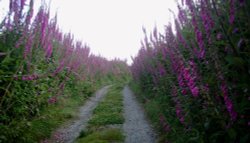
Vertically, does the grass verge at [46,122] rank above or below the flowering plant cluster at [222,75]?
below

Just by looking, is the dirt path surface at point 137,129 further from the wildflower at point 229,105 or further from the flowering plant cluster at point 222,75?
the wildflower at point 229,105

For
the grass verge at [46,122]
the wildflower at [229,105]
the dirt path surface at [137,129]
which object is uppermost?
the wildflower at [229,105]

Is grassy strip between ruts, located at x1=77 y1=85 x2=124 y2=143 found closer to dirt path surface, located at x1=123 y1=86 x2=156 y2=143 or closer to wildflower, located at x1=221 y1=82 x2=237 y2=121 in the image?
dirt path surface, located at x1=123 y1=86 x2=156 y2=143

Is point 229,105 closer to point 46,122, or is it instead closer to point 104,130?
point 104,130

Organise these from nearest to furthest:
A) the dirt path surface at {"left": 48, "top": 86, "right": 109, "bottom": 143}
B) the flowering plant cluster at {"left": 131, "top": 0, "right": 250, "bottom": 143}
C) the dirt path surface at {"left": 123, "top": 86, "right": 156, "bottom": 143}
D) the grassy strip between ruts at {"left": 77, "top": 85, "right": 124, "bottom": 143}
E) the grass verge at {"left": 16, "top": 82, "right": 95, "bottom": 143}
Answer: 1. the flowering plant cluster at {"left": 131, "top": 0, "right": 250, "bottom": 143}
2. the grass verge at {"left": 16, "top": 82, "right": 95, "bottom": 143}
3. the grassy strip between ruts at {"left": 77, "top": 85, "right": 124, "bottom": 143}
4. the dirt path surface at {"left": 123, "top": 86, "right": 156, "bottom": 143}
5. the dirt path surface at {"left": 48, "top": 86, "right": 109, "bottom": 143}

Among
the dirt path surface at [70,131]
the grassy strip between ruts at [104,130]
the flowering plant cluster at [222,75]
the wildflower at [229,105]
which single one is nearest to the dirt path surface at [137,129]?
the grassy strip between ruts at [104,130]

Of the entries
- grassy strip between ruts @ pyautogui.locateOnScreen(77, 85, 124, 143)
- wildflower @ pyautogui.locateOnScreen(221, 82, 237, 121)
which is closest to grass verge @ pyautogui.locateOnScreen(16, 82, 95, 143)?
grassy strip between ruts @ pyautogui.locateOnScreen(77, 85, 124, 143)

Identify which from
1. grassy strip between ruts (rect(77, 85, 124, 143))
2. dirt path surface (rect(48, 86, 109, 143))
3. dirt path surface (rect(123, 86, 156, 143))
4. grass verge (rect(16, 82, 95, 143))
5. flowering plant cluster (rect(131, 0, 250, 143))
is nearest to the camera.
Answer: flowering plant cluster (rect(131, 0, 250, 143))

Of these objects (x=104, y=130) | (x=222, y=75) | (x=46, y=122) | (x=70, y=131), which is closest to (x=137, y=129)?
(x=104, y=130)

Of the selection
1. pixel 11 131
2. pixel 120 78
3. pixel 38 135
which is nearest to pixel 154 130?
pixel 38 135

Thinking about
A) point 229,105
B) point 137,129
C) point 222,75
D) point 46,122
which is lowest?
point 137,129

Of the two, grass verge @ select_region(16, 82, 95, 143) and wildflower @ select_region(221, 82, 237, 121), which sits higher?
wildflower @ select_region(221, 82, 237, 121)

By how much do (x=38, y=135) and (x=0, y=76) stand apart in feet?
5.13

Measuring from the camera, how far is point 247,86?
2.12m
